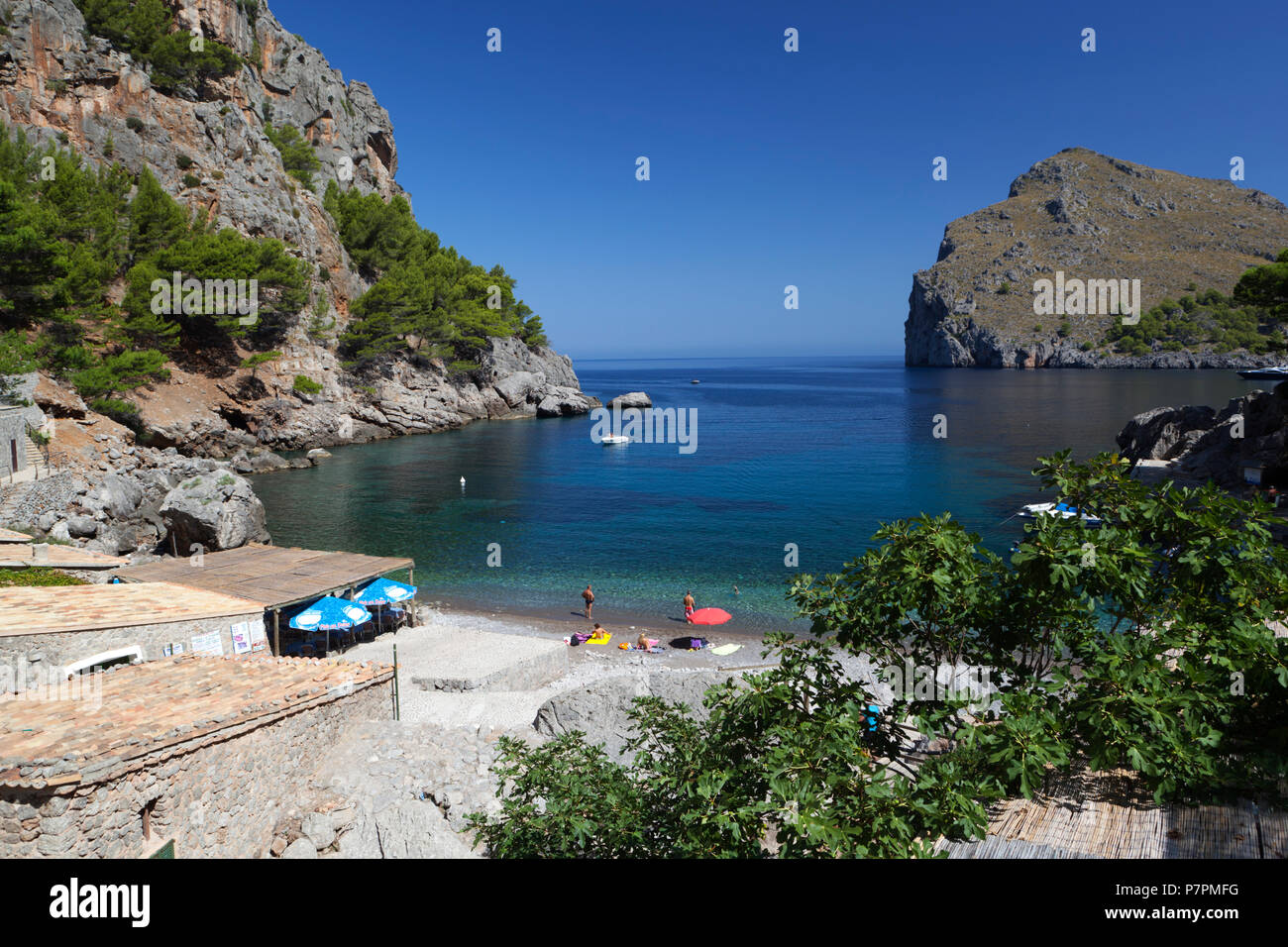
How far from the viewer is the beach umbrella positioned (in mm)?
24422

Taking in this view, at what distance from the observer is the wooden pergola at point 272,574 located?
1938cm

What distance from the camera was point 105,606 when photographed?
15.7 m

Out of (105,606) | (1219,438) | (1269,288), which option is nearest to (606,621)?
(105,606)

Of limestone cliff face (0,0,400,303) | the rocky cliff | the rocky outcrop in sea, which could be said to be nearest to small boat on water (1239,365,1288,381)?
the rocky outcrop in sea

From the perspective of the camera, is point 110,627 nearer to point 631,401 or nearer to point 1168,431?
point 1168,431

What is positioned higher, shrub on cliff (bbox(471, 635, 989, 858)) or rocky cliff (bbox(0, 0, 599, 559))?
rocky cliff (bbox(0, 0, 599, 559))

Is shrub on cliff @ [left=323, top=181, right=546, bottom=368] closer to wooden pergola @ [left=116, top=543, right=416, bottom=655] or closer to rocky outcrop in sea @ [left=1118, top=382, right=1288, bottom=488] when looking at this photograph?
wooden pergola @ [left=116, top=543, right=416, bottom=655]

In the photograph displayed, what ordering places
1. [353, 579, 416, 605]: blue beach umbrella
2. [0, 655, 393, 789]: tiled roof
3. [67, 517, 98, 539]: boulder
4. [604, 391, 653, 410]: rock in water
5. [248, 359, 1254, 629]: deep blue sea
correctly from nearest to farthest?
[0, 655, 393, 789]: tiled roof
[353, 579, 416, 605]: blue beach umbrella
[67, 517, 98, 539]: boulder
[248, 359, 1254, 629]: deep blue sea
[604, 391, 653, 410]: rock in water

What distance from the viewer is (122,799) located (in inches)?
351

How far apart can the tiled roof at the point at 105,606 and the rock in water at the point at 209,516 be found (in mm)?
11052

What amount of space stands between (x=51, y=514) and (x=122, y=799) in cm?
2488

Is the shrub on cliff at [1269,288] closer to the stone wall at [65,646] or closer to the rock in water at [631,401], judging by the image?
the stone wall at [65,646]

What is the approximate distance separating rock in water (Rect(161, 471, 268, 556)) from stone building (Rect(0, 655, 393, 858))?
1793 centimetres

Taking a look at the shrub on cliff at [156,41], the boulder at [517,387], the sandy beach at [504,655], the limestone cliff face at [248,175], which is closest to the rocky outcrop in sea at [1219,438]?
the sandy beach at [504,655]
